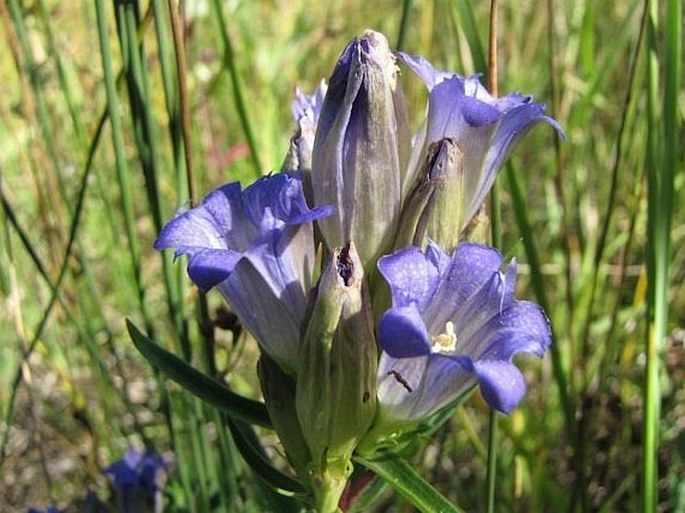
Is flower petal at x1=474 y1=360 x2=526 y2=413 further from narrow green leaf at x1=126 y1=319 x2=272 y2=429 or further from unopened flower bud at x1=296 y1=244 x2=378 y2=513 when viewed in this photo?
narrow green leaf at x1=126 y1=319 x2=272 y2=429

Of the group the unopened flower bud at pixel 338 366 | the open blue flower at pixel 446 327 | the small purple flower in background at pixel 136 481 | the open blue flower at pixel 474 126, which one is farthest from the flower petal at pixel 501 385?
the small purple flower in background at pixel 136 481

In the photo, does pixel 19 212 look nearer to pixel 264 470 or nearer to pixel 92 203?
pixel 92 203

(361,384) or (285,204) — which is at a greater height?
(285,204)

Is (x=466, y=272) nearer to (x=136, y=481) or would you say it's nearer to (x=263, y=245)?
(x=263, y=245)

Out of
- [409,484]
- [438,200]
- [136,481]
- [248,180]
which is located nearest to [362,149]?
[438,200]

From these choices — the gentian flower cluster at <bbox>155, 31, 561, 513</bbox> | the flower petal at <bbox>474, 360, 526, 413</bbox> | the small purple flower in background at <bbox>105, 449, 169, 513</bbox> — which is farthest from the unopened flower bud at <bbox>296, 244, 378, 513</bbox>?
the small purple flower in background at <bbox>105, 449, 169, 513</bbox>

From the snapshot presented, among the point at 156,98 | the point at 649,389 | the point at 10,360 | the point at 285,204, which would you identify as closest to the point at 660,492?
the point at 649,389
